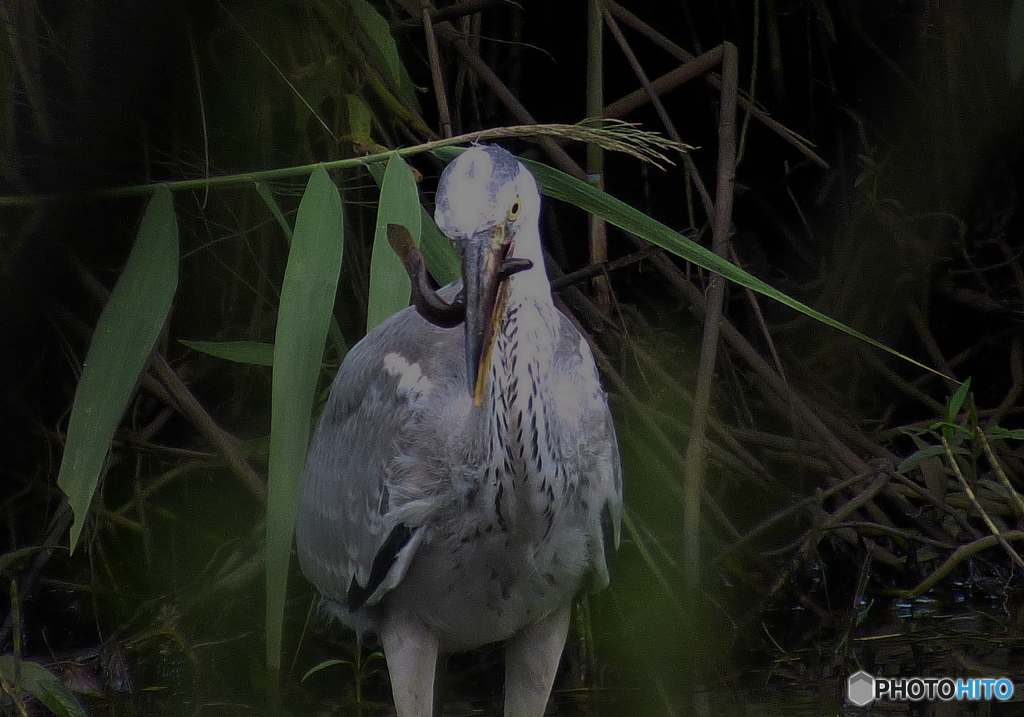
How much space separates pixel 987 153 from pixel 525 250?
1.58 m

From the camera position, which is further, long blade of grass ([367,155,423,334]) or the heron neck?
long blade of grass ([367,155,423,334])

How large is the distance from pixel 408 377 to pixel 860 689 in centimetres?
94

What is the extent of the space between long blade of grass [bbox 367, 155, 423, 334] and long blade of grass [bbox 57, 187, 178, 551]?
30 cm

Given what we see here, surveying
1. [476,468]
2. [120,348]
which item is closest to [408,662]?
[476,468]

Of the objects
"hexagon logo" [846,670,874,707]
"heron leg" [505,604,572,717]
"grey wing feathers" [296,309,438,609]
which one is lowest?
"hexagon logo" [846,670,874,707]

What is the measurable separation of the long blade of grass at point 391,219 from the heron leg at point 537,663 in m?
0.56

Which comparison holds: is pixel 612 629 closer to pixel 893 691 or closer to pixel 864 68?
pixel 893 691

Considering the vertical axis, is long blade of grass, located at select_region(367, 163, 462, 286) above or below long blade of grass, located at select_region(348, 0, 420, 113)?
below

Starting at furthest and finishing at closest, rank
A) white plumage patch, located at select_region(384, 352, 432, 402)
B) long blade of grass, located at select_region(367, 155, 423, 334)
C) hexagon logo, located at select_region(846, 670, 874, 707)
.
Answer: hexagon logo, located at select_region(846, 670, 874, 707) < long blade of grass, located at select_region(367, 155, 423, 334) < white plumage patch, located at select_region(384, 352, 432, 402)

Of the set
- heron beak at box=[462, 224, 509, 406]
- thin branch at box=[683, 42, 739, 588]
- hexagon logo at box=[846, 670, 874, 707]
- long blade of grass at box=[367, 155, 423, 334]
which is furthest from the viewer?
thin branch at box=[683, 42, 739, 588]

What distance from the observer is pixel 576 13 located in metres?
2.67

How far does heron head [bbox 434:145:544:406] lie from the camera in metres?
1.30

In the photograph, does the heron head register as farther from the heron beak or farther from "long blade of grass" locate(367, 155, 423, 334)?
"long blade of grass" locate(367, 155, 423, 334)

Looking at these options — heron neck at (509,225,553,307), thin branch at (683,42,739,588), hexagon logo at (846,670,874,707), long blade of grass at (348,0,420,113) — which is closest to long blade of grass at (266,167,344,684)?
heron neck at (509,225,553,307)
